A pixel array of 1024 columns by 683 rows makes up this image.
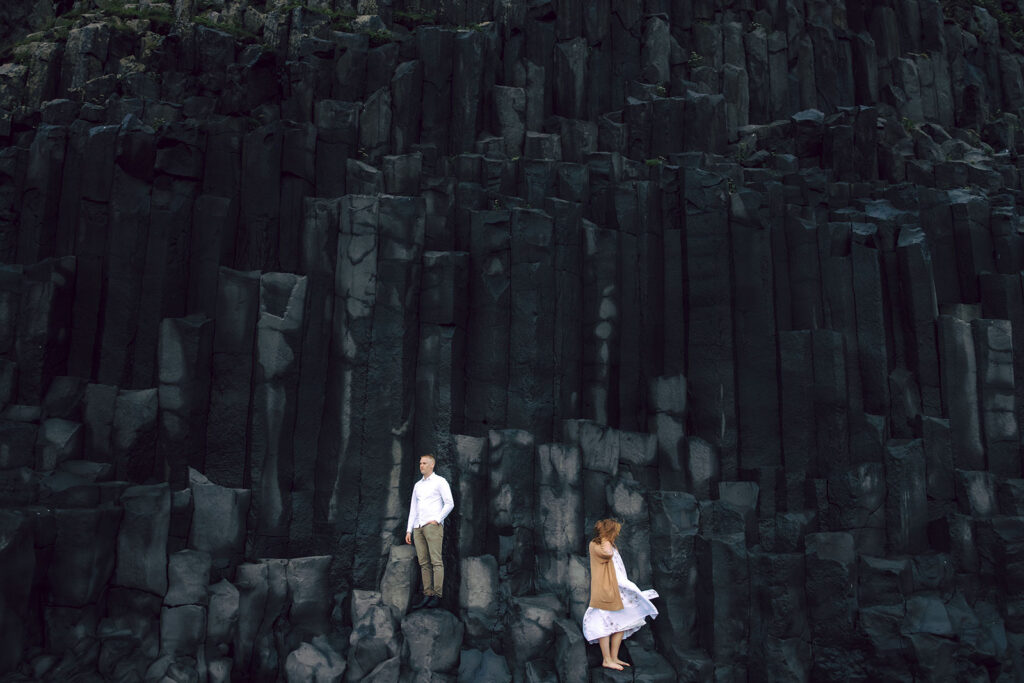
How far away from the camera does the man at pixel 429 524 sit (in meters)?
11.5

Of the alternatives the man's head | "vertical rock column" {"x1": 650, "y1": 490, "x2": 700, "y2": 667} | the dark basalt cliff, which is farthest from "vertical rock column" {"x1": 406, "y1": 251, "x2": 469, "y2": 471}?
"vertical rock column" {"x1": 650, "y1": 490, "x2": 700, "y2": 667}

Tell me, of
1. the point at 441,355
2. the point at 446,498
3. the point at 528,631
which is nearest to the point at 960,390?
the point at 528,631

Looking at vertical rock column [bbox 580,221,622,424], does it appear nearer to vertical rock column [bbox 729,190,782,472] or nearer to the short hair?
vertical rock column [bbox 729,190,782,472]

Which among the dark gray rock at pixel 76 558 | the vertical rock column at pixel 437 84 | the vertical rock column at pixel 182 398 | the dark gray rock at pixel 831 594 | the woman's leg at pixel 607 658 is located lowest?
the woman's leg at pixel 607 658

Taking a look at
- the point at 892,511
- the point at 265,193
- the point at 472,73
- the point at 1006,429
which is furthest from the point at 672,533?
the point at 472,73

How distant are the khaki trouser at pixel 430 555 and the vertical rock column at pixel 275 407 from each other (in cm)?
231

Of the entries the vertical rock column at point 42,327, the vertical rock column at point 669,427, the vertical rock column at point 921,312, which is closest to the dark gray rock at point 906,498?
the vertical rock column at point 921,312

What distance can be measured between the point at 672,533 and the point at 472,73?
12153mm

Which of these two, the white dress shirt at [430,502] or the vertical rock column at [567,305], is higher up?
the vertical rock column at [567,305]

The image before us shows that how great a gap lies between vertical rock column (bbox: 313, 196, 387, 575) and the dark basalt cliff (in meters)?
0.05

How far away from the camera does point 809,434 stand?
13.5 m

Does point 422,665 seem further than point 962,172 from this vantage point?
No

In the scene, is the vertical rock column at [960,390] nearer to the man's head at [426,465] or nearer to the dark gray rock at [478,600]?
the dark gray rock at [478,600]

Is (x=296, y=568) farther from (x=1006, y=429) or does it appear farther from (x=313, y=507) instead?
(x=1006, y=429)
